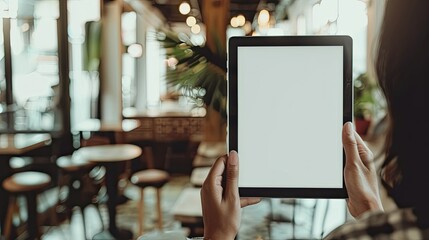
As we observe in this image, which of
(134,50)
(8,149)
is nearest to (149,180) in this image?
(8,149)

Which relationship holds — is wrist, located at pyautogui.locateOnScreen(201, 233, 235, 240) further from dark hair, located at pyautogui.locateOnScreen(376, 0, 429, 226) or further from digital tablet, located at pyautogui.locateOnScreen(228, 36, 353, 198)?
dark hair, located at pyautogui.locateOnScreen(376, 0, 429, 226)

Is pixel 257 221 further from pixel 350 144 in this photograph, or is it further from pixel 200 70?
pixel 350 144

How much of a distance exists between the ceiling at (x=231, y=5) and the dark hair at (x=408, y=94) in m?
6.74

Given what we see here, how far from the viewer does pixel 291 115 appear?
3.25 ft

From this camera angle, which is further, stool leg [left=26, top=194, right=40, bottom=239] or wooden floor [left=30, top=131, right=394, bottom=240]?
wooden floor [left=30, top=131, right=394, bottom=240]

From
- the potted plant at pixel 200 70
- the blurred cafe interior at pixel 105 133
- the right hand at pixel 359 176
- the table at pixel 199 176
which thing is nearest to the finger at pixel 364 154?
the right hand at pixel 359 176

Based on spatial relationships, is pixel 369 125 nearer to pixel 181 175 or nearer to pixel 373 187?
pixel 181 175

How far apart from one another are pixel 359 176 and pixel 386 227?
0.36 meters

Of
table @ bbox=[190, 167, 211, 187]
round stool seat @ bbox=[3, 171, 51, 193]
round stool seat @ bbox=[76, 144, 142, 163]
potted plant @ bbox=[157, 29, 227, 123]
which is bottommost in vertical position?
table @ bbox=[190, 167, 211, 187]

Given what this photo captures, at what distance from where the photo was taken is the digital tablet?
3.22ft

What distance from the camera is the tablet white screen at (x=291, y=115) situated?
98 cm

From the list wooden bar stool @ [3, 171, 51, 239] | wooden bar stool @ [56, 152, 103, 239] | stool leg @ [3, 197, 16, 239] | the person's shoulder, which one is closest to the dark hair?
the person's shoulder

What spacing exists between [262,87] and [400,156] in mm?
356

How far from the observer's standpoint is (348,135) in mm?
960
